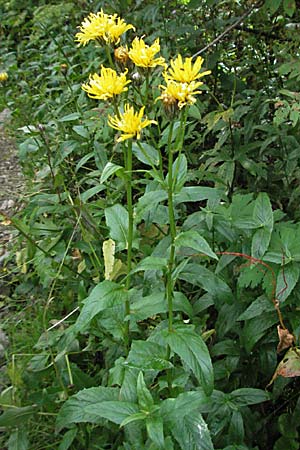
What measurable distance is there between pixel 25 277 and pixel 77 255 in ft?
1.56

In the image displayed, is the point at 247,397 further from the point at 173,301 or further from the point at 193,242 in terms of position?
the point at 193,242

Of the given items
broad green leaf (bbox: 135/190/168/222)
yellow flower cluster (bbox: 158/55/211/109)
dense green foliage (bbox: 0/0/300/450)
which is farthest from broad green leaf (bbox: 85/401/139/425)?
yellow flower cluster (bbox: 158/55/211/109)

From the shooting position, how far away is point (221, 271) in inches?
64.6

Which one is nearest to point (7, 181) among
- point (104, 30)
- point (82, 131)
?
point (82, 131)

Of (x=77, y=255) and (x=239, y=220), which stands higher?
(x=239, y=220)

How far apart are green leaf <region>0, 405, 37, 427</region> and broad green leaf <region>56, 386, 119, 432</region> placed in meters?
0.13

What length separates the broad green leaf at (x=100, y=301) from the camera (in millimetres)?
1296

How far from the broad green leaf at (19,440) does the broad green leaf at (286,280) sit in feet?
2.57

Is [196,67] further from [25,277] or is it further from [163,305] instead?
[25,277]

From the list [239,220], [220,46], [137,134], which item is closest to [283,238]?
[239,220]

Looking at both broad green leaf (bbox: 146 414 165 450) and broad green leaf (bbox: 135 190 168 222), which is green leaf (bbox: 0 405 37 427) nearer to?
broad green leaf (bbox: 146 414 165 450)

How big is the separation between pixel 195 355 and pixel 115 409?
0.21 metres

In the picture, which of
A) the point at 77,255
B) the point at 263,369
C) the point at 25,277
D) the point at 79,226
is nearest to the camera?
the point at 263,369

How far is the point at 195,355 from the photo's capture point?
1193mm
